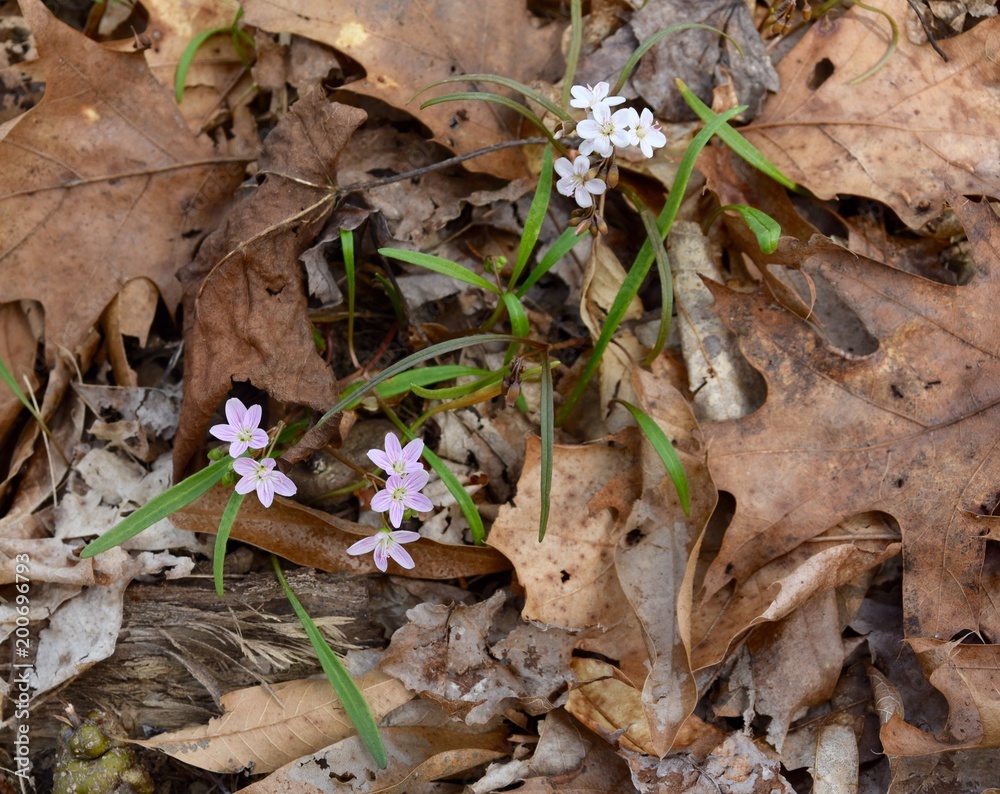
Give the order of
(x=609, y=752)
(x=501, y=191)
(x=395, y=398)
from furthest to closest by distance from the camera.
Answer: (x=501, y=191) < (x=395, y=398) < (x=609, y=752)

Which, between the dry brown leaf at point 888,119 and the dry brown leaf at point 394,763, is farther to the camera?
the dry brown leaf at point 888,119

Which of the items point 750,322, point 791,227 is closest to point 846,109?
point 791,227

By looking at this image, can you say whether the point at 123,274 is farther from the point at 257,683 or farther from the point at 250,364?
the point at 257,683

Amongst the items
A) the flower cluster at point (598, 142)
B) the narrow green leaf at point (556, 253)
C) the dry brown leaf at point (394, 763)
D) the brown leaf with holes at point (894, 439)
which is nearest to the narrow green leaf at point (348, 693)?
the dry brown leaf at point (394, 763)

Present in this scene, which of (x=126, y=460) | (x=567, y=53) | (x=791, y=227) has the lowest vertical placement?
(x=126, y=460)

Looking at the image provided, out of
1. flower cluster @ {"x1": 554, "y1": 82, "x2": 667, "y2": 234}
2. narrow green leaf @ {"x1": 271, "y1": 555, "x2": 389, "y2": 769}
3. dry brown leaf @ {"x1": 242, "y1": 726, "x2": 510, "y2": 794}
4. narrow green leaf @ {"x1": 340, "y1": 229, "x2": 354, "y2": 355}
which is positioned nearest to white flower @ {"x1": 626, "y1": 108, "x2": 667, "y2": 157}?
flower cluster @ {"x1": 554, "y1": 82, "x2": 667, "y2": 234}

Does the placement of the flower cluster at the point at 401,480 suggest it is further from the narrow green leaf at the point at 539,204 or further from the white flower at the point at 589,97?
the white flower at the point at 589,97
